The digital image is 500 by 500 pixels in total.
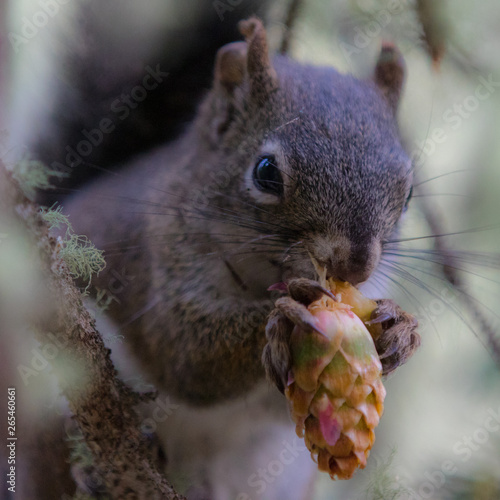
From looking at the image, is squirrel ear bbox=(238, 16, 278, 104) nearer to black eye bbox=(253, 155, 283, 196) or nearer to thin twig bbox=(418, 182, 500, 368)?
black eye bbox=(253, 155, 283, 196)

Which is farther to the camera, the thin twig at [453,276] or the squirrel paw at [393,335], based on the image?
the thin twig at [453,276]

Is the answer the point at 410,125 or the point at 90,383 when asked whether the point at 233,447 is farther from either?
the point at 410,125

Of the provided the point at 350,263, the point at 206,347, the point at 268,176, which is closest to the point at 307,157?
the point at 268,176

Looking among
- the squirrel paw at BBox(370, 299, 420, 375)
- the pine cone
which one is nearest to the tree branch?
the pine cone

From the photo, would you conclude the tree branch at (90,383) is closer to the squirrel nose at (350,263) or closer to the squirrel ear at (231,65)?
the squirrel nose at (350,263)

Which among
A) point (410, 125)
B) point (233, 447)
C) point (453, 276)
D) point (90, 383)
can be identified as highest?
point (410, 125)

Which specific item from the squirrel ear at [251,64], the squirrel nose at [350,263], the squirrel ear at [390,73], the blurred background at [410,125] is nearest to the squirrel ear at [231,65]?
the squirrel ear at [251,64]
